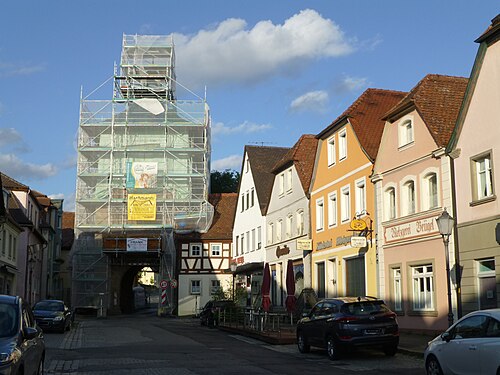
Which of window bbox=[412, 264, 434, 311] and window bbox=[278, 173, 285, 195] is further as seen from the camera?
window bbox=[278, 173, 285, 195]

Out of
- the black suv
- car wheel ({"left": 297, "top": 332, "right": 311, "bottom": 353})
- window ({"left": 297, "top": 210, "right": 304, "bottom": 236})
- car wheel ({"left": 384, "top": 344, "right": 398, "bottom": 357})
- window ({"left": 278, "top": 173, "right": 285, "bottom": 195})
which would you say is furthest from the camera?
window ({"left": 278, "top": 173, "right": 285, "bottom": 195})

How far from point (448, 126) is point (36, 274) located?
38879mm

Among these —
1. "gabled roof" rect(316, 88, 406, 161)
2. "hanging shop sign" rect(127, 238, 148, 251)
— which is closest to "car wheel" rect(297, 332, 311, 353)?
"gabled roof" rect(316, 88, 406, 161)

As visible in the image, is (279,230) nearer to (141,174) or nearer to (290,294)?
(290,294)

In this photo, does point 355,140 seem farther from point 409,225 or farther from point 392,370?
point 392,370

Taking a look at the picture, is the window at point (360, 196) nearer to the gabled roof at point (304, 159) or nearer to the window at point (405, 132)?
the window at point (405, 132)

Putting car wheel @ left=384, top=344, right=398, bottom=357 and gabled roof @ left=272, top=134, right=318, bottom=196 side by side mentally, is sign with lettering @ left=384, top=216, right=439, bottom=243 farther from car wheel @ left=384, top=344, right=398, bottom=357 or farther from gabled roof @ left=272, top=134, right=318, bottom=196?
gabled roof @ left=272, top=134, right=318, bottom=196

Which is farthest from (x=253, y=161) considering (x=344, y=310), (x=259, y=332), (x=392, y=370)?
(x=392, y=370)

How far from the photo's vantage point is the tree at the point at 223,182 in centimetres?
7994

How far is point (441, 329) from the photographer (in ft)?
72.8

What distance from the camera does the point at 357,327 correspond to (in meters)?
17.6

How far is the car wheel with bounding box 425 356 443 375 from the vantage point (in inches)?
494

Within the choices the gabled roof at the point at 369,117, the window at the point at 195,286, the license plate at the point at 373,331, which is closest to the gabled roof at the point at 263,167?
the gabled roof at the point at 369,117

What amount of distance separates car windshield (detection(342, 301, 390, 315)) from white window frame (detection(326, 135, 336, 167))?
1498 centimetres
